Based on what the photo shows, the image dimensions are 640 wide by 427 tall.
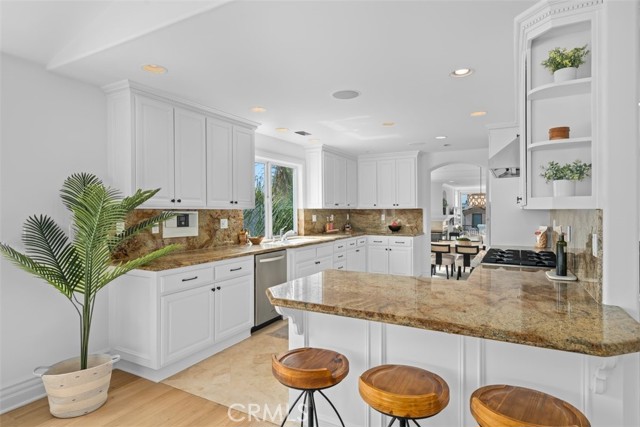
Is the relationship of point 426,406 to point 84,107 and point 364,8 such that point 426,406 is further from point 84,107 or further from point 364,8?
point 84,107

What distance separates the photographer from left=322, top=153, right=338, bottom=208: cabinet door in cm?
572

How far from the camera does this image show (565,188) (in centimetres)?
164

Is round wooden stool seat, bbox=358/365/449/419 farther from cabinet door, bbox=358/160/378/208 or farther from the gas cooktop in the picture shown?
cabinet door, bbox=358/160/378/208

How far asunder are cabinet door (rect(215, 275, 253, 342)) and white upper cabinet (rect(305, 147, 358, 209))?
2.41 metres

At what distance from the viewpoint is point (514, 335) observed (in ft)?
4.05

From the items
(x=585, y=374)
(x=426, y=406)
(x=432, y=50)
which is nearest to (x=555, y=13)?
(x=432, y=50)

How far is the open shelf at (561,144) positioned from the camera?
1.60 meters

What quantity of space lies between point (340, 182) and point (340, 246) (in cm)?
132

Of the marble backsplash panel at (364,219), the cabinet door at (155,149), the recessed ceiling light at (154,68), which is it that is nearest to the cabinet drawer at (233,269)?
the cabinet door at (155,149)

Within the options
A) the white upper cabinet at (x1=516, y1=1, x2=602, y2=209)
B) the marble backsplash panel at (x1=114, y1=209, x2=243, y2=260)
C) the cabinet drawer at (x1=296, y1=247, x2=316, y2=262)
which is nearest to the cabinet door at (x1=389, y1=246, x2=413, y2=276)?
the cabinet drawer at (x1=296, y1=247, x2=316, y2=262)

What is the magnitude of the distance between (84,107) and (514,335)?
3.39m

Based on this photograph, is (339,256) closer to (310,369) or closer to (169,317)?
(169,317)

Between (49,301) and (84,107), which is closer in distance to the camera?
(49,301)

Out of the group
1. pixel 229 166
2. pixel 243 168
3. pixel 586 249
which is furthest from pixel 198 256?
pixel 586 249
